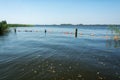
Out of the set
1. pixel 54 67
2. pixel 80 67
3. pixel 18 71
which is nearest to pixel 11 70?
pixel 18 71

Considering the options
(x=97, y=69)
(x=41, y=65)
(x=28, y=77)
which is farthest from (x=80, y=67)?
(x=28, y=77)

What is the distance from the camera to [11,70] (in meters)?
11.4

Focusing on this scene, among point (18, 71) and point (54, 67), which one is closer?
point (18, 71)

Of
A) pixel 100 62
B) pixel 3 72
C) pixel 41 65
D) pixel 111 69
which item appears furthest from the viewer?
pixel 100 62

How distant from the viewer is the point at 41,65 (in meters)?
12.7

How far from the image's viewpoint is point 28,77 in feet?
32.6

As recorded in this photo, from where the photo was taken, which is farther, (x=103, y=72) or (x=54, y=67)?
(x=54, y=67)

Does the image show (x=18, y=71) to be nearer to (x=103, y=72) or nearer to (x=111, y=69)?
(x=103, y=72)

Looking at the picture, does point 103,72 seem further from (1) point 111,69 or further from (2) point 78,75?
(2) point 78,75

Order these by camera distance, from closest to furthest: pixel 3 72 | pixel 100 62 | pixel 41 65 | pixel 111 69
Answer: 1. pixel 3 72
2. pixel 111 69
3. pixel 41 65
4. pixel 100 62

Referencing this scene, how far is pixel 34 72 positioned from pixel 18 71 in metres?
1.33

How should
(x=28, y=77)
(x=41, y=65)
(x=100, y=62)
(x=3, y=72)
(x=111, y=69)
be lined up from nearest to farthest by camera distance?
(x=28, y=77), (x=3, y=72), (x=111, y=69), (x=41, y=65), (x=100, y=62)

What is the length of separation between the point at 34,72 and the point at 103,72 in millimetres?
5406

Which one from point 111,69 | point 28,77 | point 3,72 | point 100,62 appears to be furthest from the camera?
point 100,62
